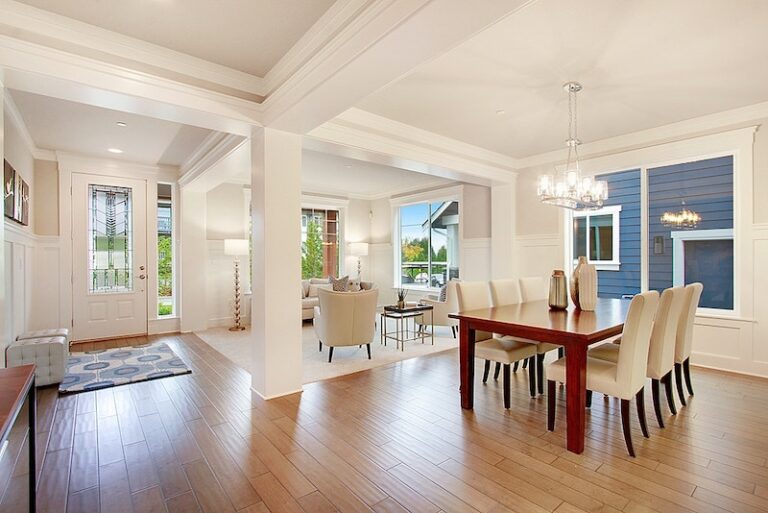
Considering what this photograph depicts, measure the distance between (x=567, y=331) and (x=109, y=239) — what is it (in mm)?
6434

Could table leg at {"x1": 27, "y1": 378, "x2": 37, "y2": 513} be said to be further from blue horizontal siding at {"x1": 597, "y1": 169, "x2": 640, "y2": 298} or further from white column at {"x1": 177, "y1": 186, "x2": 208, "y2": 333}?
blue horizontal siding at {"x1": 597, "y1": 169, "x2": 640, "y2": 298}

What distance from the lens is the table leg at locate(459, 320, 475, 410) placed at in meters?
3.06

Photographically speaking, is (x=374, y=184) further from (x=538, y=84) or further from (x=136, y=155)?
(x=538, y=84)

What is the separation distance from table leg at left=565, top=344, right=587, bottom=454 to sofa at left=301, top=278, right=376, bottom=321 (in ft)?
14.7

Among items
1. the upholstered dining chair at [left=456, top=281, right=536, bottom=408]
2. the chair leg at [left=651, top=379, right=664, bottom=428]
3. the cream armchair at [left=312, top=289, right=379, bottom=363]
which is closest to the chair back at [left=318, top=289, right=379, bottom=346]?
the cream armchair at [left=312, top=289, right=379, bottom=363]

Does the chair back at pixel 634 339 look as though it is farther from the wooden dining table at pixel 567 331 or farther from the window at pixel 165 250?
the window at pixel 165 250

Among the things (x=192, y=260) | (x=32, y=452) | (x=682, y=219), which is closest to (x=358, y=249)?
(x=192, y=260)

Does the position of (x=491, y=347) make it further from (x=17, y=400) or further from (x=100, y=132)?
(x=100, y=132)

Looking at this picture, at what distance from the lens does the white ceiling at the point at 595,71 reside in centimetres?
239

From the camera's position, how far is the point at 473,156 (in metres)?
5.20

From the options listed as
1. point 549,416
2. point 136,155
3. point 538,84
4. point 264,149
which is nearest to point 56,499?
point 264,149

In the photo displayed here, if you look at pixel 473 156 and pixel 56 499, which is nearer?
pixel 56 499

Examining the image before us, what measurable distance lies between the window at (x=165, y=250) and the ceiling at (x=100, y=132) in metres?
0.89

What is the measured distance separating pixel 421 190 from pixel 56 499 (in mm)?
6882
